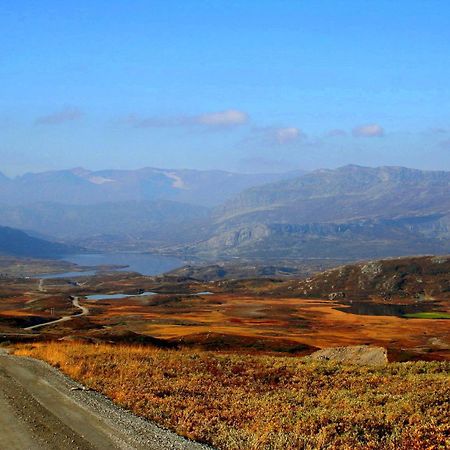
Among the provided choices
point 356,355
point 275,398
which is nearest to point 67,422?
point 275,398

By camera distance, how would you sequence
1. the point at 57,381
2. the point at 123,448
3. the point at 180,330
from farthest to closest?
the point at 180,330, the point at 57,381, the point at 123,448

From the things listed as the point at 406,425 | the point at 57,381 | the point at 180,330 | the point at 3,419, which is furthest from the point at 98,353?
the point at 180,330

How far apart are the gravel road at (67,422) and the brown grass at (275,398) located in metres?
1.26

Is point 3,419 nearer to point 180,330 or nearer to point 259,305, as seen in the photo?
point 180,330

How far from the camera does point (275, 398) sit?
26531mm

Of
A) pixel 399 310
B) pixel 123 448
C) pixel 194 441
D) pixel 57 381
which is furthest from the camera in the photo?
pixel 399 310

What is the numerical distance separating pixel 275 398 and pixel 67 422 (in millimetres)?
9823

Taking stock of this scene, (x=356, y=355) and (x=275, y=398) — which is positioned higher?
(x=275, y=398)

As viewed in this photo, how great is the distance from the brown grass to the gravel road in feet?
4.12

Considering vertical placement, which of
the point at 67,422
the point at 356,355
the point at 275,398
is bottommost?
the point at 356,355

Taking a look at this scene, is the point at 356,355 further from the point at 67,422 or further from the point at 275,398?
the point at 67,422

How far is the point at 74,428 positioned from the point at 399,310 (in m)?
174

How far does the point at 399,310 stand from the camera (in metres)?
182

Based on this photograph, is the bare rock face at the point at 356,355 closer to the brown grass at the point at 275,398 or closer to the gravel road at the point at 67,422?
the brown grass at the point at 275,398
